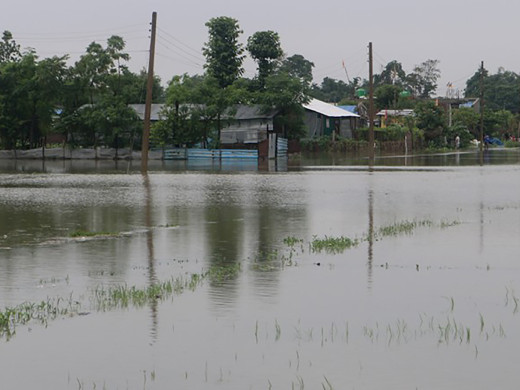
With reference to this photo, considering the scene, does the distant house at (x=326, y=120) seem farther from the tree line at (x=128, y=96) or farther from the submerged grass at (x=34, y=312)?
the submerged grass at (x=34, y=312)

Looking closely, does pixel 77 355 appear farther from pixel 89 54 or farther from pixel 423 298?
pixel 89 54

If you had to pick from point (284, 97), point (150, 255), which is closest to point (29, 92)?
point (284, 97)

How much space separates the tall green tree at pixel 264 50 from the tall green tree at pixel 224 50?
196cm

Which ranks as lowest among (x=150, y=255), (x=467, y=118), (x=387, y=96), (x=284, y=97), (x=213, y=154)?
(x=150, y=255)

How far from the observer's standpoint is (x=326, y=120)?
8744cm

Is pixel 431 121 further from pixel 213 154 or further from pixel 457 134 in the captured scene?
pixel 213 154

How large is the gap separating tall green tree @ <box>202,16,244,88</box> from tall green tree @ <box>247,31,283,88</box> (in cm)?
196

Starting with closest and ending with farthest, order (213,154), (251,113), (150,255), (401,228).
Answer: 1. (150,255)
2. (401,228)
3. (213,154)
4. (251,113)

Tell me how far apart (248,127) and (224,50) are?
27.7 ft

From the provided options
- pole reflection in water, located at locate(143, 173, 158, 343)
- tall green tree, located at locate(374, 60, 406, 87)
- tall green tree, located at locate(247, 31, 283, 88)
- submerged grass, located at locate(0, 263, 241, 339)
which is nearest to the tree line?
tall green tree, located at locate(247, 31, 283, 88)

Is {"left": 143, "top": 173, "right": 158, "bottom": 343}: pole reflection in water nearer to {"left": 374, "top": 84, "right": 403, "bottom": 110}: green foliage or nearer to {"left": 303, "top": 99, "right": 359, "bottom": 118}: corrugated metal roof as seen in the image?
{"left": 303, "top": 99, "right": 359, "bottom": 118}: corrugated metal roof

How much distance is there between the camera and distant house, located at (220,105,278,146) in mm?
73562

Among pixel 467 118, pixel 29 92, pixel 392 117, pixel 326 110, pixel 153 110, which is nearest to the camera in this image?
pixel 29 92

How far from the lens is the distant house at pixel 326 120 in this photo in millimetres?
83438
